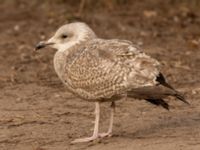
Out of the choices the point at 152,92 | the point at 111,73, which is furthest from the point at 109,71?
the point at 152,92

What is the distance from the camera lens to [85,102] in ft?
32.6

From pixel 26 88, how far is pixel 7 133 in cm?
225

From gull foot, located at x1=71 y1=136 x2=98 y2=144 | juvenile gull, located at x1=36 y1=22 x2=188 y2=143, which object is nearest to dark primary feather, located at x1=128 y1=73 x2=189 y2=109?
juvenile gull, located at x1=36 y1=22 x2=188 y2=143

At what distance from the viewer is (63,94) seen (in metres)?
10.4

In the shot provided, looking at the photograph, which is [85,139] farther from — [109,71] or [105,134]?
[109,71]

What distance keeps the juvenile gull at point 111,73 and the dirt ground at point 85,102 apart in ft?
1.55

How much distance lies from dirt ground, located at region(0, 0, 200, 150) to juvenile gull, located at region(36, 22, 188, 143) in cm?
47

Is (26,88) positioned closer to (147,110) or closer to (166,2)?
(147,110)

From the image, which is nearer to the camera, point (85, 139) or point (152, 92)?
point (152, 92)

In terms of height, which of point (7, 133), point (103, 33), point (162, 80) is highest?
point (103, 33)

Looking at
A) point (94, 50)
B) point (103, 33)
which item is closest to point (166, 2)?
point (103, 33)

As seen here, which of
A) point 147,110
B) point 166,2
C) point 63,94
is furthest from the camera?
point 166,2

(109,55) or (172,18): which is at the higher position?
(172,18)

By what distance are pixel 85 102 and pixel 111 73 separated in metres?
2.17
